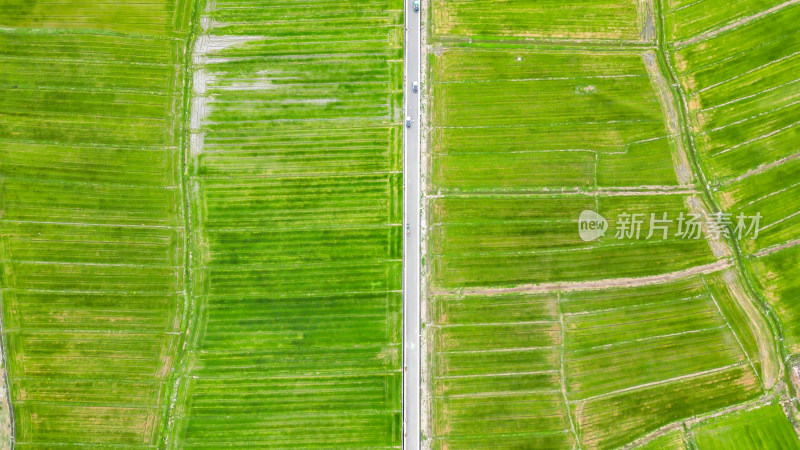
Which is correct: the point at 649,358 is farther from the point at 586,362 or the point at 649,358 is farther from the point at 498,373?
the point at 498,373

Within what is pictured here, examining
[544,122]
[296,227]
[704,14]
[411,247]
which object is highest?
[704,14]

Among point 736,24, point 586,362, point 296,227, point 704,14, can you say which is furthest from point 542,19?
point 586,362

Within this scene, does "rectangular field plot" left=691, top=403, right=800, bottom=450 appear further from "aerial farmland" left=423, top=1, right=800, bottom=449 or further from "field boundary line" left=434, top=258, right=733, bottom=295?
"field boundary line" left=434, top=258, right=733, bottom=295

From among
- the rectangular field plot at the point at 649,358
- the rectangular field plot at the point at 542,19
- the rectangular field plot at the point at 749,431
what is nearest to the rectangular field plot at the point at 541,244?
the rectangular field plot at the point at 649,358

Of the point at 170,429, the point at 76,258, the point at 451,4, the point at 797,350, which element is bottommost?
the point at 170,429

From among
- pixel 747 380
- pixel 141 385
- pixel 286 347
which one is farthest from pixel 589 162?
pixel 141 385

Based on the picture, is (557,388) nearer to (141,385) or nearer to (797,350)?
(797,350)

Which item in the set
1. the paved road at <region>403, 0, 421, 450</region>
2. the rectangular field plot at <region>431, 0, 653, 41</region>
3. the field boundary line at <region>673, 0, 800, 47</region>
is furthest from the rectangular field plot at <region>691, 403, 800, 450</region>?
the rectangular field plot at <region>431, 0, 653, 41</region>
